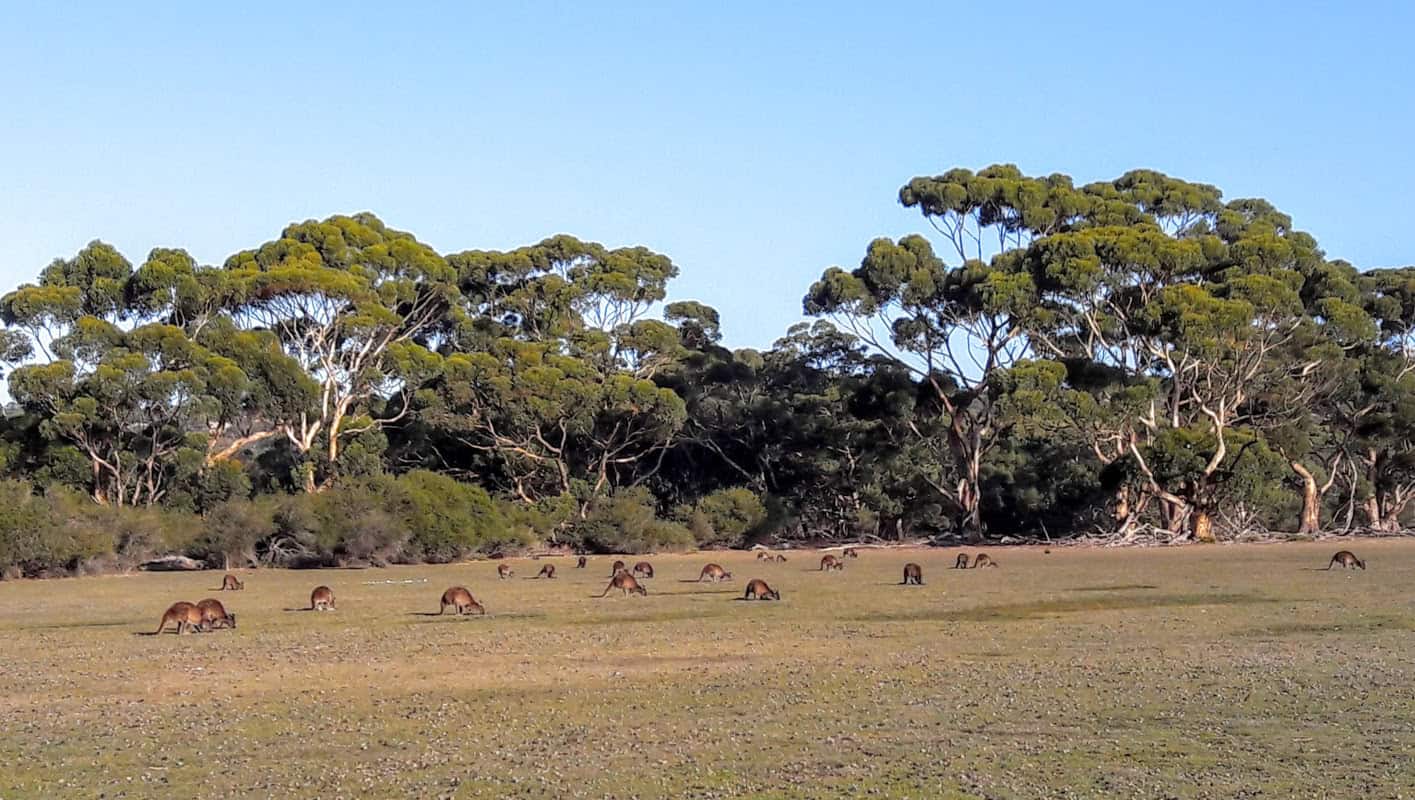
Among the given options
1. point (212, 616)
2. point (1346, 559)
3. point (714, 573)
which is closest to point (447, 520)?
point (714, 573)

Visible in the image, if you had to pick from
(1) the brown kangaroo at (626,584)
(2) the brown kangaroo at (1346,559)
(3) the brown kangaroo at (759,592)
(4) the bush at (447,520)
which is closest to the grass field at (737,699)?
(3) the brown kangaroo at (759,592)

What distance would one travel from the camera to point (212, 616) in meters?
25.3

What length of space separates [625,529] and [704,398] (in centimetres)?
1396

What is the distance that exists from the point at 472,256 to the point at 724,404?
1405cm

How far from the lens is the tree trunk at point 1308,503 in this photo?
64.9 metres

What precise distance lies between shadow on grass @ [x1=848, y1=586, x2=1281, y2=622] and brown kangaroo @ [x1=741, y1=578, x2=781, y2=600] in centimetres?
420

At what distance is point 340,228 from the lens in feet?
220

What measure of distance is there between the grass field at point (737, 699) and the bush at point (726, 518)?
118ft

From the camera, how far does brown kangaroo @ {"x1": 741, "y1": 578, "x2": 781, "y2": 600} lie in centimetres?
3080

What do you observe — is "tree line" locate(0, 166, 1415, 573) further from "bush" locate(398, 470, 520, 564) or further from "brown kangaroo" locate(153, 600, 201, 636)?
"brown kangaroo" locate(153, 600, 201, 636)

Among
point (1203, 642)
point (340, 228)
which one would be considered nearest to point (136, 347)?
point (340, 228)

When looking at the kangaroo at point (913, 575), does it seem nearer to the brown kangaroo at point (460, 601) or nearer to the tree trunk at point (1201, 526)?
the brown kangaroo at point (460, 601)

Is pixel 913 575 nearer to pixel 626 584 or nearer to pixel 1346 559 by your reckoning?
pixel 626 584

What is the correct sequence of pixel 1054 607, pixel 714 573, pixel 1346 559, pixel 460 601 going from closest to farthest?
pixel 1054 607 → pixel 460 601 → pixel 1346 559 → pixel 714 573
